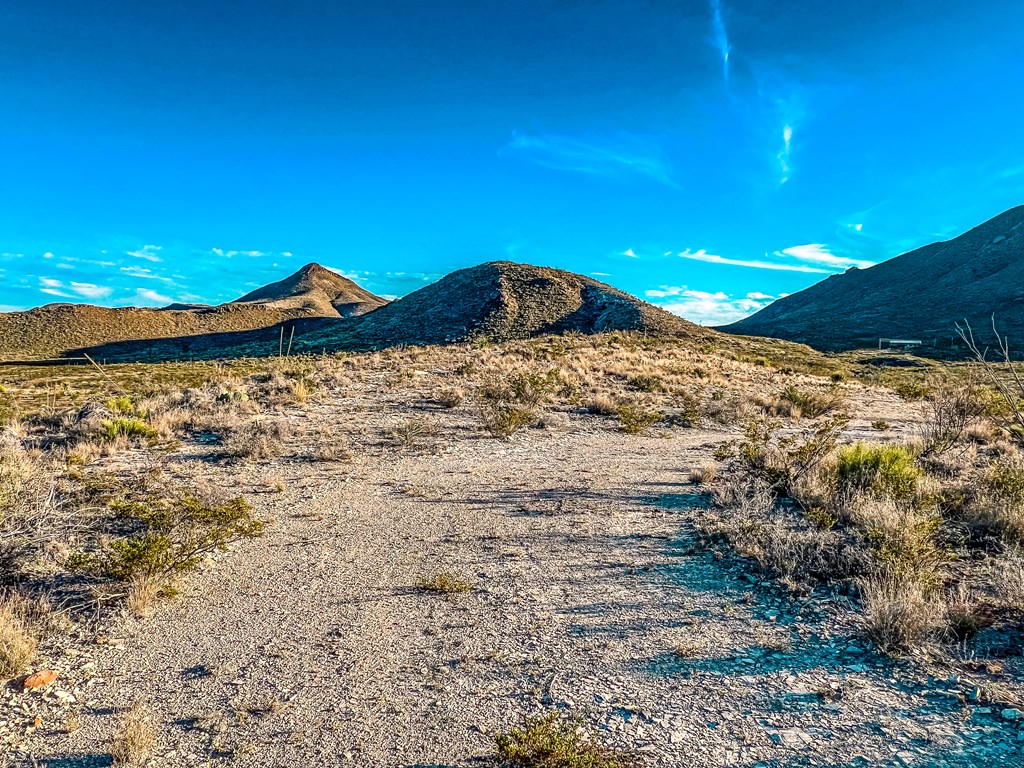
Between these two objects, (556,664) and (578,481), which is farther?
(578,481)

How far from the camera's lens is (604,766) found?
3.14 m

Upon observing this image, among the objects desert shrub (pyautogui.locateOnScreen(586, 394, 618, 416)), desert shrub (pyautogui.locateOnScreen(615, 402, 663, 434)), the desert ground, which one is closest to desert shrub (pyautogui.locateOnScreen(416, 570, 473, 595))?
the desert ground

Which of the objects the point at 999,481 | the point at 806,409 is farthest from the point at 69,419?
the point at 806,409

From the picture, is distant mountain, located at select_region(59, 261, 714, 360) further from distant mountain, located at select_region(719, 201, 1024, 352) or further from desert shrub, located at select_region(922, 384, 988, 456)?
desert shrub, located at select_region(922, 384, 988, 456)

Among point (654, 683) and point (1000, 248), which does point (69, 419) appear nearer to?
point (654, 683)

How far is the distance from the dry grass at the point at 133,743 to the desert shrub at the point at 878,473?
26.6ft

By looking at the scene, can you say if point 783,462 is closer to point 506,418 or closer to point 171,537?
point 506,418

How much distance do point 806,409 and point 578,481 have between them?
12.6 m

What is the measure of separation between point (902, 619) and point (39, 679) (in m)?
6.38

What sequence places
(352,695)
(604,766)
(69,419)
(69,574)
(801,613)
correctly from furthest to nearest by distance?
1. (69,419)
2. (69,574)
3. (801,613)
4. (352,695)
5. (604,766)

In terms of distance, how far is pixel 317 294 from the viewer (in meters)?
166

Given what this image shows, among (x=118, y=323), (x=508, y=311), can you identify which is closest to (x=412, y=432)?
(x=508, y=311)

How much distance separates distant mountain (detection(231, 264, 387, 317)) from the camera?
154m

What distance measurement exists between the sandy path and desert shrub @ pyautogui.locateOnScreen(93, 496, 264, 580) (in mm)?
291
